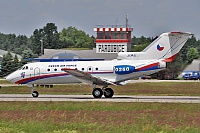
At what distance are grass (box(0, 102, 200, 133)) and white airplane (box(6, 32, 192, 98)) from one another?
328 inches

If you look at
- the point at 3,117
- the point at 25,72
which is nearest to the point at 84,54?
the point at 25,72

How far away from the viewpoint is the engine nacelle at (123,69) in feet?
138

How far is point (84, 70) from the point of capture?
144ft

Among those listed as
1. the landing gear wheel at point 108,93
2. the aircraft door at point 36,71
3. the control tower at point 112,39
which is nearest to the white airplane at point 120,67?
the landing gear wheel at point 108,93

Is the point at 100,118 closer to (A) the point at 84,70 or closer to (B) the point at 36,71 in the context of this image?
(A) the point at 84,70

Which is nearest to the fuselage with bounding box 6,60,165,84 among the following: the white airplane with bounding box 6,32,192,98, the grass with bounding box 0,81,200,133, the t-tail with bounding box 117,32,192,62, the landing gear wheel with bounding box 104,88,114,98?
the white airplane with bounding box 6,32,192,98

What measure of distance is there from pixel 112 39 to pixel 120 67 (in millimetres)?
79928

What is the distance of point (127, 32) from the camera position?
124 meters

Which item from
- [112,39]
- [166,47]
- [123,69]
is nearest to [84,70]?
[123,69]

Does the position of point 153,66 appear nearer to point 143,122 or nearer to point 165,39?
point 165,39

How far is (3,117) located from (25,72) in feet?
63.3

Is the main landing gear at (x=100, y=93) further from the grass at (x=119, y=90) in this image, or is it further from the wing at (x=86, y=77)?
the grass at (x=119, y=90)

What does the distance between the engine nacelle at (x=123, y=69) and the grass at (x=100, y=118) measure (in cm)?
852

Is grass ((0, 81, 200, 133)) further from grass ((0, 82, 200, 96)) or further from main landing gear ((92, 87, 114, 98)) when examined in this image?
grass ((0, 82, 200, 96))
